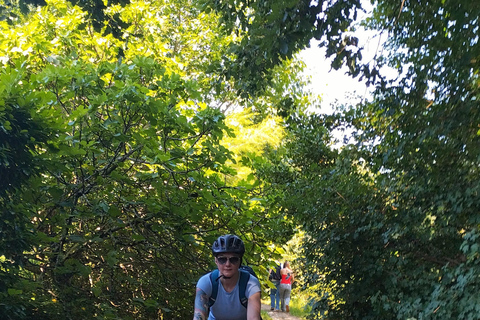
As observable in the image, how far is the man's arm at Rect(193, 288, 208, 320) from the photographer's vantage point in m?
3.48

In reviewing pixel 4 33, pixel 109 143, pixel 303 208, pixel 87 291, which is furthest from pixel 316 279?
pixel 4 33

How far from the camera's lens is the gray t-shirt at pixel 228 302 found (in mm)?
3457

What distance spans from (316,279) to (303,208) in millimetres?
1442

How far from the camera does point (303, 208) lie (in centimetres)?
718

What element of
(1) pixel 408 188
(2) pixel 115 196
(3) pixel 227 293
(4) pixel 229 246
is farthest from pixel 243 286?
(2) pixel 115 196

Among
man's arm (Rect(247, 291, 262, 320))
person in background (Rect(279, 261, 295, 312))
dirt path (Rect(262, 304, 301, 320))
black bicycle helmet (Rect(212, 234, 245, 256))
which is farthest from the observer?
person in background (Rect(279, 261, 295, 312))

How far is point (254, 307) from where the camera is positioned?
3348mm

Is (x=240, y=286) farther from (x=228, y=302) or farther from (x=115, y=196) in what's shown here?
(x=115, y=196)

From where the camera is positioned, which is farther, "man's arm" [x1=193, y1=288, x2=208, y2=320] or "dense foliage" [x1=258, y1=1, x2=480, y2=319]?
"dense foliage" [x1=258, y1=1, x2=480, y2=319]

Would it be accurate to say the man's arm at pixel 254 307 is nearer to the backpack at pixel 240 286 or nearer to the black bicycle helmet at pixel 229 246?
the backpack at pixel 240 286

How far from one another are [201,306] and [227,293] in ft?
0.71

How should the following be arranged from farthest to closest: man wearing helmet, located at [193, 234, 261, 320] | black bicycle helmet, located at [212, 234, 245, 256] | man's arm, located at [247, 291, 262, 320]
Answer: black bicycle helmet, located at [212, 234, 245, 256], man wearing helmet, located at [193, 234, 261, 320], man's arm, located at [247, 291, 262, 320]

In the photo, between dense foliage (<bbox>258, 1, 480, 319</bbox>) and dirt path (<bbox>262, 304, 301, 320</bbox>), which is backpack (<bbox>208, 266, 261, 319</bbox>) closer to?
dense foliage (<bbox>258, 1, 480, 319</bbox>)

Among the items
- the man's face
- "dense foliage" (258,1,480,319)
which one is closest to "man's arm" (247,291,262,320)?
the man's face
